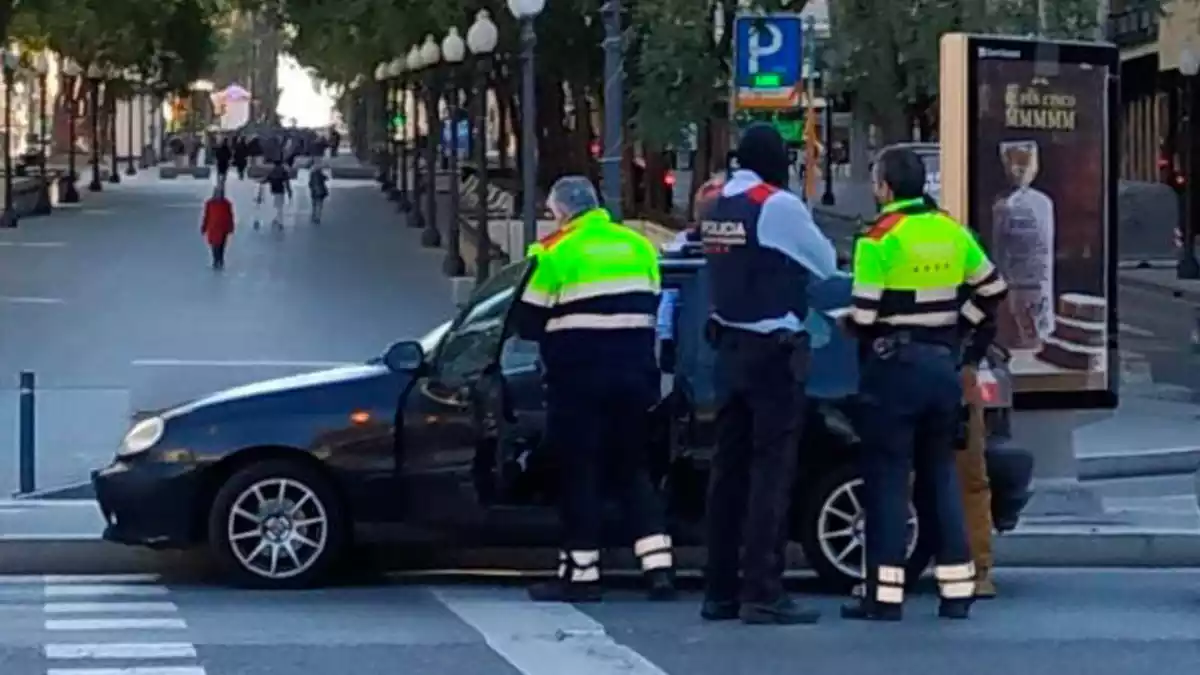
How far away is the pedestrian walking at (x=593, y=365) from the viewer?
10406 millimetres

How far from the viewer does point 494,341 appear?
11031mm

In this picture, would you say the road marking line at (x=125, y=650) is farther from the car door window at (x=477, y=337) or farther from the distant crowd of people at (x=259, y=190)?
the distant crowd of people at (x=259, y=190)

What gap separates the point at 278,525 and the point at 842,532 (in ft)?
8.16

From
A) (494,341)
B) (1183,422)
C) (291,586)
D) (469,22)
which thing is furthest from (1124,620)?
(469,22)

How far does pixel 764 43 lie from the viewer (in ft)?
58.2

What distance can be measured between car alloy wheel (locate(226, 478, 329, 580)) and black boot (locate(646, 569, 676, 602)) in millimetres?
1474

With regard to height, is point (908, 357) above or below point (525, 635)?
above

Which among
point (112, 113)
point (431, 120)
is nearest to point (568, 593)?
point (431, 120)

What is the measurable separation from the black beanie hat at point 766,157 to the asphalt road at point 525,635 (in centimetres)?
180

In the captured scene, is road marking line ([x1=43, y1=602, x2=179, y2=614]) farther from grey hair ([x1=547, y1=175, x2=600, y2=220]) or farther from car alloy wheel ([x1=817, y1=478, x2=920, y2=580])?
car alloy wheel ([x1=817, y1=478, x2=920, y2=580])

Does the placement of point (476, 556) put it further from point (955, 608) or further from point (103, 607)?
point (955, 608)

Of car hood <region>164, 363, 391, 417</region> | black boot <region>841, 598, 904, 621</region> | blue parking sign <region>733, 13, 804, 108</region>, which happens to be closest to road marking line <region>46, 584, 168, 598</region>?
car hood <region>164, 363, 391, 417</region>

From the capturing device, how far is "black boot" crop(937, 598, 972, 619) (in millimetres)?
10281

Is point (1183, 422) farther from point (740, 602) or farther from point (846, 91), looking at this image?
point (740, 602)
